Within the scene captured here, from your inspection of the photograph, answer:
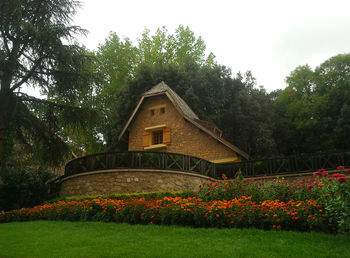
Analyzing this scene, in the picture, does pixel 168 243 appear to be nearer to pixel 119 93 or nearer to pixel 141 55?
pixel 119 93

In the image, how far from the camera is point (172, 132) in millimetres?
25578

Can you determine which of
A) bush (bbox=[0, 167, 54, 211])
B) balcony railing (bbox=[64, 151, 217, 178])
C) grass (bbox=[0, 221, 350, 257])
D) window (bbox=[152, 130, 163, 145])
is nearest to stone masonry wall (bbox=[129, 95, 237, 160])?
window (bbox=[152, 130, 163, 145])

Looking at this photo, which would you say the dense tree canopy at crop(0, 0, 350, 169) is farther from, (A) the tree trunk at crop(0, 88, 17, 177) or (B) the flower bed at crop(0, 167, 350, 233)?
(B) the flower bed at crop(0, 167, 350, 233)

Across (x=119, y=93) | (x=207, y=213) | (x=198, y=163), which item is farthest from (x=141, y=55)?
(x=207, y=213)

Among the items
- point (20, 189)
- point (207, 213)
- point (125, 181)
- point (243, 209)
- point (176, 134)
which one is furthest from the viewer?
point (176, 134)

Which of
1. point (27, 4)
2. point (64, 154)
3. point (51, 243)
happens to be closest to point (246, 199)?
point (51, 243)

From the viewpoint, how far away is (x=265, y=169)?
Answer: 883 inches

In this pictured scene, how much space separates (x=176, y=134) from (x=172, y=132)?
41 cm

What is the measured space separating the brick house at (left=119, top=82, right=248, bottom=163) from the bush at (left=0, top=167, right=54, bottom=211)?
8672 millimetres

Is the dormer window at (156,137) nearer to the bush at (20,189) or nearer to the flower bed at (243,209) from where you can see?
the bush at (20,189)

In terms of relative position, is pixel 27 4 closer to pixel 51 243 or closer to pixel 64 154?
pixel 64 154

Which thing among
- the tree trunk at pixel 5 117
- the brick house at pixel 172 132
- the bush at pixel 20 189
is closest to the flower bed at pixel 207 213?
the tree trunk at pixel 5 117

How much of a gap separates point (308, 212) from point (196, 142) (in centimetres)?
1542

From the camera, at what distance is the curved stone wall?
56.9 feet
